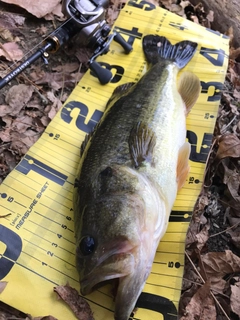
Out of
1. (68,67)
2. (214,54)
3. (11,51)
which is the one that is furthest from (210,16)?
(11,51)

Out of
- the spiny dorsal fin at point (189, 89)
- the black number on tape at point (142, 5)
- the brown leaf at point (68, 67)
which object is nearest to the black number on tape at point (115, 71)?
the brown leaf at point (68, 67)

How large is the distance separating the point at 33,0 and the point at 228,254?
2898mm

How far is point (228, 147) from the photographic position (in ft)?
10.5

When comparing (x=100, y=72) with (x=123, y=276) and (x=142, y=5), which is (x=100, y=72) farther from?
(x=123, y=276)

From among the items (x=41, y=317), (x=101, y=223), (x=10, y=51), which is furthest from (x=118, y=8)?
(x=41, y=317)

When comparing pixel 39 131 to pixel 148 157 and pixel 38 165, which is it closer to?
pixel 38 165

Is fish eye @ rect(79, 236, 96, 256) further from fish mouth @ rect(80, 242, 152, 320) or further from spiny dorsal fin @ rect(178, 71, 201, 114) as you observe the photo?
spiny dorsal fin @ rect(178, 71, 201, 114)

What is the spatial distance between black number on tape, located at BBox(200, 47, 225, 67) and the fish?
59 cm

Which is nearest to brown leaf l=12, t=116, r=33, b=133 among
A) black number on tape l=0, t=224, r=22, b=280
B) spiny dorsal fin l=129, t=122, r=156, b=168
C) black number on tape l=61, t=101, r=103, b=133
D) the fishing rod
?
black number on tape l=61, t=101, r=103, b=133

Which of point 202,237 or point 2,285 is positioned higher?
point 202,237

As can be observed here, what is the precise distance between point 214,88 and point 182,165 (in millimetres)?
1102

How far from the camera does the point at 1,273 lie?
2414mm

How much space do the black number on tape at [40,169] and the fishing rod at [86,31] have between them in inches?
30.7

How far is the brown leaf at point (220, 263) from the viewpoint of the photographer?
2664 millimetres
